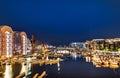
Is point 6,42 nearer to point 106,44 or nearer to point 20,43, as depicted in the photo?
point 20,43

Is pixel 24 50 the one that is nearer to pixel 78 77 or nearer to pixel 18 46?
pixel 18 46

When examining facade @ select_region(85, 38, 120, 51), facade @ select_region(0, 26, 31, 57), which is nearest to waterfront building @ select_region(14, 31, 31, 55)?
facade @ select_region(0, 26, 31, 57)

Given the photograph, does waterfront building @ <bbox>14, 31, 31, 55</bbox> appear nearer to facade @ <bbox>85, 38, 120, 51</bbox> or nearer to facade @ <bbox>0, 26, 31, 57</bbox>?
facade @ <bbox>0, 26, 31, 57</bbox>

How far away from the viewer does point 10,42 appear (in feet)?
96.5

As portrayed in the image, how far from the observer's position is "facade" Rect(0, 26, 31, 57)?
27.5 meters

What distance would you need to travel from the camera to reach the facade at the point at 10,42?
27502mm

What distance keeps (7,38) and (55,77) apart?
43.2 feet

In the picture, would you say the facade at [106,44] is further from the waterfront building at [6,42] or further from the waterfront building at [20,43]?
the waterfront building at [6,42]

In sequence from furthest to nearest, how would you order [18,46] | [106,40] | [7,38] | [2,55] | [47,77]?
1. [106,40]
2. [18,46]
3. [7,38]
4. [2,55]
5. [47,77]

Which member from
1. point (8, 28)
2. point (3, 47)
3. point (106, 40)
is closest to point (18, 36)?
point (8, 28)

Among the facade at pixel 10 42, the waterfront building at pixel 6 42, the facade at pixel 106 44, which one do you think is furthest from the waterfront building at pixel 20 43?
the facade at pixel 106 44

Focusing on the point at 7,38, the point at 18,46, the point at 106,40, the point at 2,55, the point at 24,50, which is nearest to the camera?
the point at 2,55

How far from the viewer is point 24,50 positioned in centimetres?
3569

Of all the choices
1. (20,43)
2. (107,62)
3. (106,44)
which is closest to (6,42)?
(20,43)
